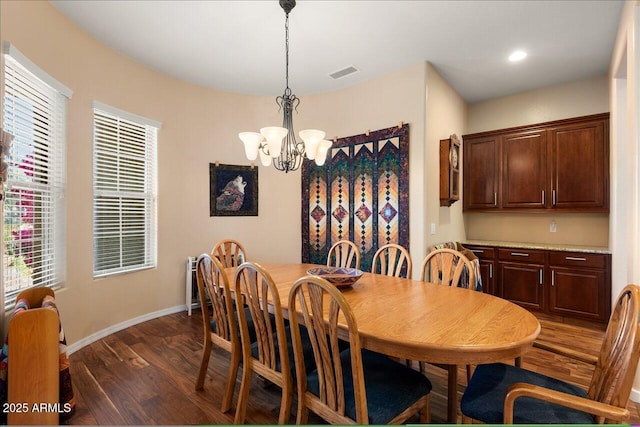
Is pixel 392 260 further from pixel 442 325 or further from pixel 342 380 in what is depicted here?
pixel 342 380

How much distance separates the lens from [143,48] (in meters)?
3.09

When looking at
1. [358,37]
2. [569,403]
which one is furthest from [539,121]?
[569,403]

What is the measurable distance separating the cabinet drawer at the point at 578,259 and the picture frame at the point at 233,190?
3.60 metres

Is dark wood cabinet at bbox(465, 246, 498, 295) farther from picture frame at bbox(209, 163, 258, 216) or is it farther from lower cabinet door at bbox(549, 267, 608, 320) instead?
picture frame at bbox(209, 163, 258, 216)

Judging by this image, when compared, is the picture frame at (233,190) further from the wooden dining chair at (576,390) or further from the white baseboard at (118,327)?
the wooden dining chair at (576,390)

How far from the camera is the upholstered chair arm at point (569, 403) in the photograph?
3.42ft

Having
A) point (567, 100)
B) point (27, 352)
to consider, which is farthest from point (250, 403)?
point (567, 100)

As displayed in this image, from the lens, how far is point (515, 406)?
133cm

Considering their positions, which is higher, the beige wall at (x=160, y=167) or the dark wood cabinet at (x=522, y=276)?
the beige wall at (x=160, y=167)

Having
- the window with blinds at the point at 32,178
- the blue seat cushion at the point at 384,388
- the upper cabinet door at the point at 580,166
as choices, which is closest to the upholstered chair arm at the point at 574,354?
the blue seat cushion at the point at 384,388

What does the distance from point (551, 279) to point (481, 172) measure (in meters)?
A: 1.52

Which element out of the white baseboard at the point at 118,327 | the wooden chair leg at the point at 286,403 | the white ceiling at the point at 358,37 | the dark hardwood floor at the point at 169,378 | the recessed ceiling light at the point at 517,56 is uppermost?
the white ceiling at the point at 358,37

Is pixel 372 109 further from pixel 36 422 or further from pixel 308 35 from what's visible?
pixel 36 422

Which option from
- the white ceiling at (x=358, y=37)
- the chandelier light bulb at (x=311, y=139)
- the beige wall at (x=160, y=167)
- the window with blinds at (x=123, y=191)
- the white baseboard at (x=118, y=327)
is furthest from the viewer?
the window with blinds at (x=123, y=191)
